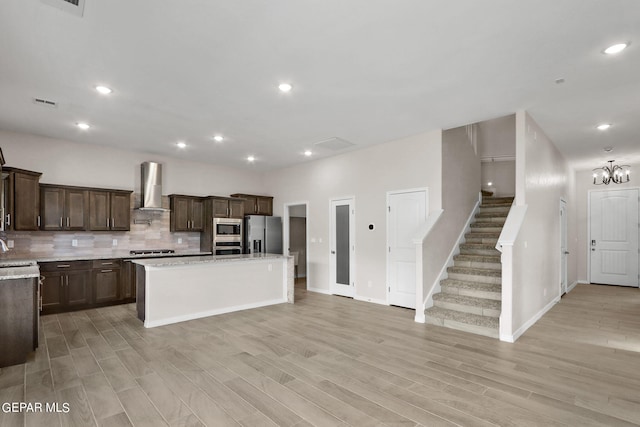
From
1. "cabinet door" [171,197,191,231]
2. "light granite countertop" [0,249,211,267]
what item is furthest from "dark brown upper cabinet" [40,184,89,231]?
"cabinet door" [171,197,191,231]

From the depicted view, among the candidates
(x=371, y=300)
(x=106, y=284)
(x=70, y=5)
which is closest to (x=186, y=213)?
(x=106, y=284)

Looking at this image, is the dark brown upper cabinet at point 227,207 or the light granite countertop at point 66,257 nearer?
the light granite countertop at point 66,257

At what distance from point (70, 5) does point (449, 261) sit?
18.7ft

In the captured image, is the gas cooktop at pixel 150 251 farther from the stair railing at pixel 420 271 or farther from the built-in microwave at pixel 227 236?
the stair railing at pixel 420 271

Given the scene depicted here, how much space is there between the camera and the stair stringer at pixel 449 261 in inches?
200

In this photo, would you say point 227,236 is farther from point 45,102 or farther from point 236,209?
point 45,102

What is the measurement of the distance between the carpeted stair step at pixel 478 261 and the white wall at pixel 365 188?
1082 millimetres

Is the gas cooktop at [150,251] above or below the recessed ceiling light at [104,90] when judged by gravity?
below

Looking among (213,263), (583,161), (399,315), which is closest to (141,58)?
(213,263)

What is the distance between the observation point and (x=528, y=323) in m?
4.66

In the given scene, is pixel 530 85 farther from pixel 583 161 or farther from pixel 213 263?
pixel 583 161

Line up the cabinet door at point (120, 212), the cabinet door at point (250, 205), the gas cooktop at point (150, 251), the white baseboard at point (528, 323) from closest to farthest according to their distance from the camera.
A: the white baseboard at point (528, 323) → the cabinet door at point (120, 212) → the gas cooktop at point (150, 251) → the cabinet door at point (250, 205)

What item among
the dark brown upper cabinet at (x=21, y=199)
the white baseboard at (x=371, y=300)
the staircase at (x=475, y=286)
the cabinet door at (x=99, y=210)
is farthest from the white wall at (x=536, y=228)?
the dark brown upper cabinet at (x=21, y=199)

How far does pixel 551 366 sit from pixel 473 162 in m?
4.14
